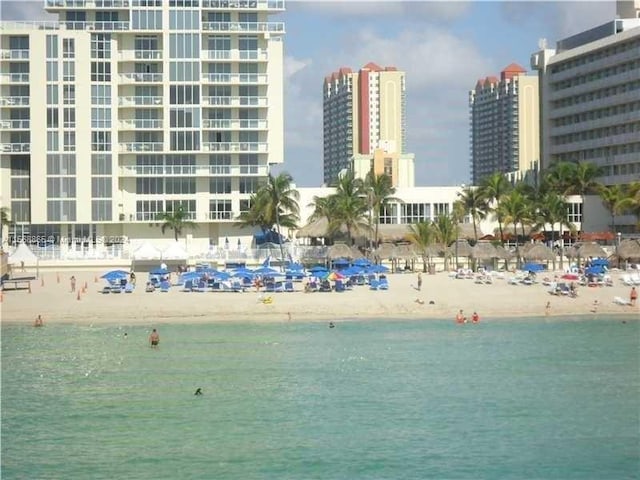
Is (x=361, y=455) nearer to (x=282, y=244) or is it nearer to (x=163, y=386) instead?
(x=163, y=386)

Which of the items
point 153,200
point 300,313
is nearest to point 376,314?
point 300,313

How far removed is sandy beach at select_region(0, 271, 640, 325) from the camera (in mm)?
54094

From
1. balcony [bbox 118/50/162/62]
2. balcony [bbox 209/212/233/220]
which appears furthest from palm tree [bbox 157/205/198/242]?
balcony [bbox 118/50/162/62]

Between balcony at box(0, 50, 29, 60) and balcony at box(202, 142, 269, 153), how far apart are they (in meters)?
14.8

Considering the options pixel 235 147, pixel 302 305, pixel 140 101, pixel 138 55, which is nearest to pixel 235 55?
pixel 235 147

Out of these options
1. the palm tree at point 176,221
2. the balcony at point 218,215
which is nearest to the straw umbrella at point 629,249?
the balcony at point 218,215

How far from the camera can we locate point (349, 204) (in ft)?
245

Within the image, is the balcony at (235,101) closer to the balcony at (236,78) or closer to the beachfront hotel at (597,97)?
the balcony at (236,78)

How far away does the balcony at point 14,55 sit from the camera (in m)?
83.2

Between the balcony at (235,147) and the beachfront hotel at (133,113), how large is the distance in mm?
104

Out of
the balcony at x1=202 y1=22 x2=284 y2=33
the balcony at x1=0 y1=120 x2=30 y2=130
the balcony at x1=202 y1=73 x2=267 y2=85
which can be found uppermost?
the balcony at x1=202 y1=22 x2=284 y2=33

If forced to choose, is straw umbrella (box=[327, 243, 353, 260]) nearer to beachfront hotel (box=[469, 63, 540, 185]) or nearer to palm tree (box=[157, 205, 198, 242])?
palm tree (box=[157, 205, 198, 242])

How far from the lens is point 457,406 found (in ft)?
109

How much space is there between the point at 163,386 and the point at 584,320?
24.5 m
